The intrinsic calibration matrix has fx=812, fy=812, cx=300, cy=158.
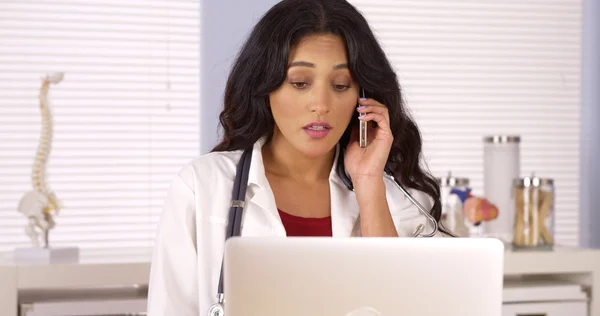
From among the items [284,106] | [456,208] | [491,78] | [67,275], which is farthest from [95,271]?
[491,78]

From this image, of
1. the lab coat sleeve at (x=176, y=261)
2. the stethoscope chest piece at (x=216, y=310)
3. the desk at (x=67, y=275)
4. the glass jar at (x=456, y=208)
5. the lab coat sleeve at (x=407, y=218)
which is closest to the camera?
the stethoscope chest piece at (x=216, y=310)

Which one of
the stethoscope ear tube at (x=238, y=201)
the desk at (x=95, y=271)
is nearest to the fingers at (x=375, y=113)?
the stethoscope ear tube at (x=238, y=201)

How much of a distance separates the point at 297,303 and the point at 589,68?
3.36 metres

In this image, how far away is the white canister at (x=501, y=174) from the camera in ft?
10.6

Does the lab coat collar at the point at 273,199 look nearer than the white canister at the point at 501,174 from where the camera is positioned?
Yes

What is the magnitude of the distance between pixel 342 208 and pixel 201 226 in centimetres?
42

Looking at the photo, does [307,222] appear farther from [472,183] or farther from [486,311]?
[472,183]

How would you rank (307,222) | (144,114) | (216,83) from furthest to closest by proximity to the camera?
(144,114)
(216,83)
(307,222)

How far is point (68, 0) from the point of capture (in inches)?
146

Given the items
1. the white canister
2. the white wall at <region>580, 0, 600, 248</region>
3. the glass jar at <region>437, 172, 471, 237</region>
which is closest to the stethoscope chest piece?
the glass jar at <region>437, 172, 471, 237</region>

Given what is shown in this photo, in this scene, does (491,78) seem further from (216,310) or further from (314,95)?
(216,310)

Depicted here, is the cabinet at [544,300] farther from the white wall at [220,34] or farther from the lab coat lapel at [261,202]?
the white wall at [220,34]

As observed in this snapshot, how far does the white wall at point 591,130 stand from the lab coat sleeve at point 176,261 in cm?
268

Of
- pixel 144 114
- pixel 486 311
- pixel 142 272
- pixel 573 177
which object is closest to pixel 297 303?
pixel 486 311
